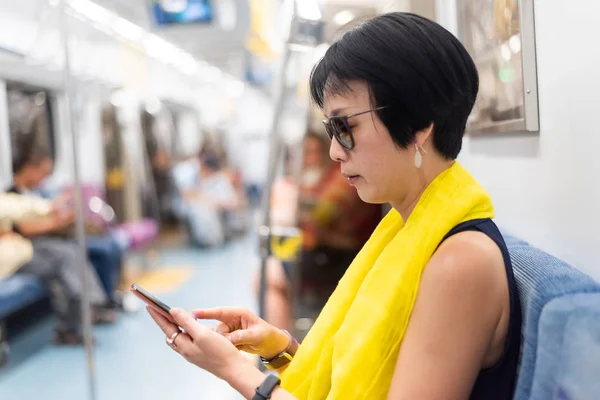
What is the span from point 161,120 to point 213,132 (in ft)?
9.76

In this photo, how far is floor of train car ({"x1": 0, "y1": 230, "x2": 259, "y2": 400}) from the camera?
11.4 feet

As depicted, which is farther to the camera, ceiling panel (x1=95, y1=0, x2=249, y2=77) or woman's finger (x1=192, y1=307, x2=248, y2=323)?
ceiling panel (x1=95, y1=0, x2=249, y2=77)

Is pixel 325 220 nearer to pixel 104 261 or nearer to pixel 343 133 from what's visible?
pixel 343 133

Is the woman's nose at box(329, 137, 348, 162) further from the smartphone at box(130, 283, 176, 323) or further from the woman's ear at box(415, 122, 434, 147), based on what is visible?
the smartphone at box(130, 283, 176, 323)

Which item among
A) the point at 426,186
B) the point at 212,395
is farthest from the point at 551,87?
the point at 212,395

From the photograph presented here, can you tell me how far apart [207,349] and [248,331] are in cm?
18

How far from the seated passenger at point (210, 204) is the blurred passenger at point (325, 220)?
20.1ft

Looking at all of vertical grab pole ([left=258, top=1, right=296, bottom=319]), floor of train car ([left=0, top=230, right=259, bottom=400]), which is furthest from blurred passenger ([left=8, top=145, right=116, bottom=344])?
vertical grab pole ([left=258, top=1, right=296, bottom=319])

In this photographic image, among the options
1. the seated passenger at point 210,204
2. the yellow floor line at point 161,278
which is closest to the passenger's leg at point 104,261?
the yellow floor line at point 161,278

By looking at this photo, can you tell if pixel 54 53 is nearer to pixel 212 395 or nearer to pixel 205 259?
pixel 212 395

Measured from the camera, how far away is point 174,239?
9.58 meters

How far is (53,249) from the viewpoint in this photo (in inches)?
166

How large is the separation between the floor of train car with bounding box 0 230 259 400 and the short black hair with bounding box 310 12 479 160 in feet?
9.08

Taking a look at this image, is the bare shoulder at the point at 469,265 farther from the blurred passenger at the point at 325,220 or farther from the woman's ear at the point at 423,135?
the blurred passenger at the point at 325,220
